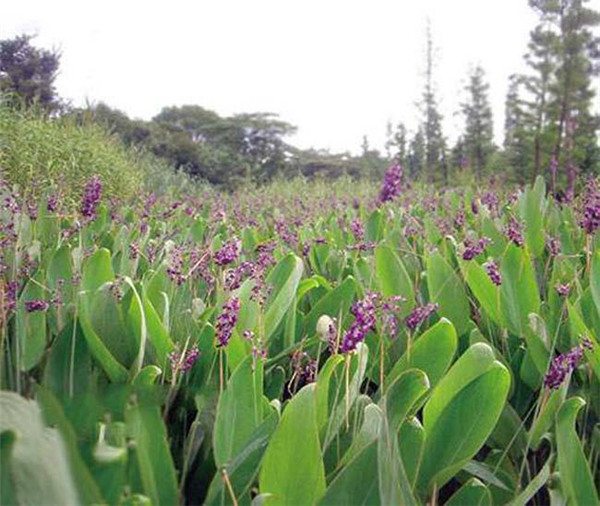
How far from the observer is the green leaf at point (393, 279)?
5.72ft

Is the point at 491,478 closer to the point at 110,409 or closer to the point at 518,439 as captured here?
the point at 518,439

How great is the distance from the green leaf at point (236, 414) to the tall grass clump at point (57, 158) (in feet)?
12.3

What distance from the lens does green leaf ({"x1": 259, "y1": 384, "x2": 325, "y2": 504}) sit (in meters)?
0.79

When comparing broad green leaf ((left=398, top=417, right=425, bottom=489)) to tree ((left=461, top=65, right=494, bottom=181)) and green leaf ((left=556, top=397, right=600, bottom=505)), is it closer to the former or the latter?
green leaf ((left=556, top=397, right=600, bottom=505))

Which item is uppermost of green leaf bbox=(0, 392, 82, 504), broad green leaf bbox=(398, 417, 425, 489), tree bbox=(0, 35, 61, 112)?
tree bbox=(0, 35, 61, 112)

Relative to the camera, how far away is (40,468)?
1.60 ft

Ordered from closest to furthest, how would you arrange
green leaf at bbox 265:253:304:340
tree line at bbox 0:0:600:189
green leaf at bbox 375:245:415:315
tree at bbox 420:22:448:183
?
1. green leaf at bbox 265:253:304:340
2. green leaf at bbox 375:245:415:315
3. tree line at bbox 0:0:600:189
4. tree at bbox 420:22:448:183

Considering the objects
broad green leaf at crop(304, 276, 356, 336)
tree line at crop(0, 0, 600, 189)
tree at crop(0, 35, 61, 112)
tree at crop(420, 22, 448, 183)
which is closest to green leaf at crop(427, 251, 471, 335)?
broad green leaf at crop(304, 276, 356, 336)

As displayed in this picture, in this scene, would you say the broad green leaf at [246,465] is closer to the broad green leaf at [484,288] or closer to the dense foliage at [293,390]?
the dense foliage at [293,390]

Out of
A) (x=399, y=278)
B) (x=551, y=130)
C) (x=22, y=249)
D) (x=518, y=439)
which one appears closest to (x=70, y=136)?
(x=22, y=249)

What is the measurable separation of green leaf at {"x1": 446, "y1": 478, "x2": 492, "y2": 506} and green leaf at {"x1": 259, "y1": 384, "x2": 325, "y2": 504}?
245mm

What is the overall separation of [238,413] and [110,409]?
0.85ft

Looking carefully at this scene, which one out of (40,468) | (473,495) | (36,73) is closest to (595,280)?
(473,495)

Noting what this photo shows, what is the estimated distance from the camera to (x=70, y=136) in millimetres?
7488
